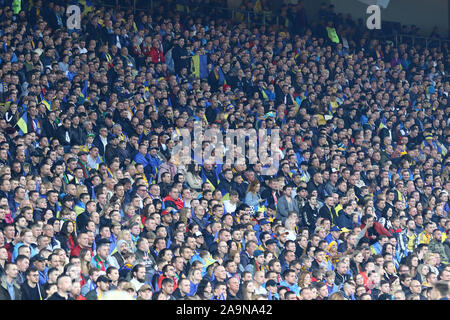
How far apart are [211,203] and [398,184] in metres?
3.35

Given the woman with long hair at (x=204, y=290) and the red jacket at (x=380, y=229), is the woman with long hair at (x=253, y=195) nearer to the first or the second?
the red jacket at (x=380, y=229)

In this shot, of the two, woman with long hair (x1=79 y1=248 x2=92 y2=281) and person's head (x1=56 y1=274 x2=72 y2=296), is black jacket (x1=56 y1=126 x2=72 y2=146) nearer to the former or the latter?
woman with long hair (x1=79 y1=248 x2=92 y2=281)

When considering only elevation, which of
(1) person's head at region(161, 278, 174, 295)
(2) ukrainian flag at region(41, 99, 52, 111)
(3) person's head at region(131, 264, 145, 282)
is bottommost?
(1) person's head at region(161, 278, 174, 295)

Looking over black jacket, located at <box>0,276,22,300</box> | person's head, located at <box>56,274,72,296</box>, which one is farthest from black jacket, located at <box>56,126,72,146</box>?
person's head, located at <box>56,274,72,296</box>

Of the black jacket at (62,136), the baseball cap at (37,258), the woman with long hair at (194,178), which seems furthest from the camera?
the woman with long hair at (194,178)

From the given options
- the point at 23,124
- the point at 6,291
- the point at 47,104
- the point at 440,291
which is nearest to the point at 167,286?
the point at 6,291

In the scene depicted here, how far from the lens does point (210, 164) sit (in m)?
11.9

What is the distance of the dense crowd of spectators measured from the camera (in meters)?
9.24

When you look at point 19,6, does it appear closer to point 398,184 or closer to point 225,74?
point 225,74

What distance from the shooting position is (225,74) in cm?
1445

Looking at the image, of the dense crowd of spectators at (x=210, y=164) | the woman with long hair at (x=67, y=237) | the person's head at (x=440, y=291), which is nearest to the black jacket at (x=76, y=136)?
the dense crowd of spectators at (x=210, y=164)

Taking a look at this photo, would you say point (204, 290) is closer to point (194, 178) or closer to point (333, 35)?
point (194, 178)

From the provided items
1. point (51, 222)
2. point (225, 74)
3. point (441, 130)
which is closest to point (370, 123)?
point (441, 130)

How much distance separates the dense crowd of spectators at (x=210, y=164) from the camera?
9242 mm
